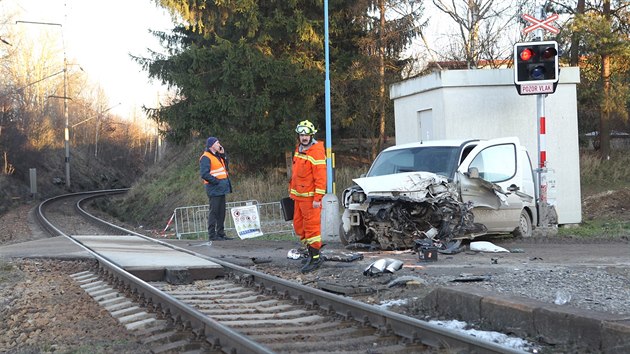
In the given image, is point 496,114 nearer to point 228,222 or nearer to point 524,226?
point 524,226

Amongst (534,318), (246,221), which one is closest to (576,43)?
(246,221)

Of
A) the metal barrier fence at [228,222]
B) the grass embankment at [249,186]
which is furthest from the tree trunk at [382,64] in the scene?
the metal barrier fence at [228,222]

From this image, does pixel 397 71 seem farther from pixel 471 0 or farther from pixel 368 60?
pixel 471 0

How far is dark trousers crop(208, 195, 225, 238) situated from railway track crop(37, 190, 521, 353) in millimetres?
5630

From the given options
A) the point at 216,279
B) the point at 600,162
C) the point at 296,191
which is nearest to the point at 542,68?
the point at 296,191

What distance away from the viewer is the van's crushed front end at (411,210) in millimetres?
11070

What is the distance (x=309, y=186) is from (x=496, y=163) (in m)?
4.44

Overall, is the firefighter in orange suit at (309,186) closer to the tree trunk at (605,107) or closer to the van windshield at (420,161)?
the van windshield at (420,161)

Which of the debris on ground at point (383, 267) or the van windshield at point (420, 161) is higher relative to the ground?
the van windshield at point (420, 161)

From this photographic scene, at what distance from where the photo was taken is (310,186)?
9.60 m

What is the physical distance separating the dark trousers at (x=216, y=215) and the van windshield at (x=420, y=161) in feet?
13.0

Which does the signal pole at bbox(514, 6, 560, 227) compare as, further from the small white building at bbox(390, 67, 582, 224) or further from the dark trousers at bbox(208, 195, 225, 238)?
the dark trousers at bbox(208, 195, 225, 238)

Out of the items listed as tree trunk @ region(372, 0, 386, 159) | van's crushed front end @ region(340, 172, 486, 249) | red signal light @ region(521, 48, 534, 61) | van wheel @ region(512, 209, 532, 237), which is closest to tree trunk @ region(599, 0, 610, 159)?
tree trunk @ region(372, 0, 386, 159)

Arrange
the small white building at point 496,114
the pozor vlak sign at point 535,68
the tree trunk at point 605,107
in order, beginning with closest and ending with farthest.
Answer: the pozor vlak sign at point 535,68 < the small white building at point 496,114 < the tree trunk at point 605,107
